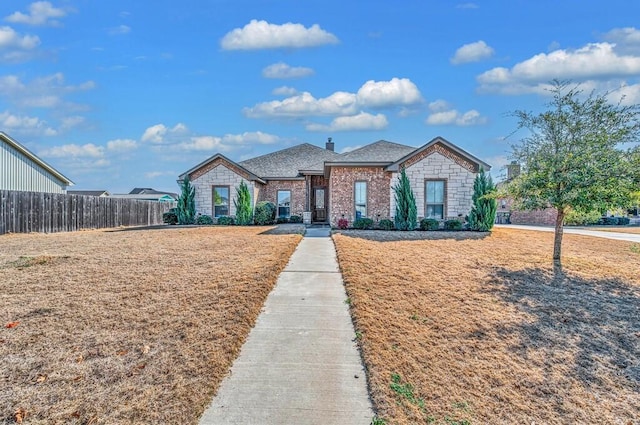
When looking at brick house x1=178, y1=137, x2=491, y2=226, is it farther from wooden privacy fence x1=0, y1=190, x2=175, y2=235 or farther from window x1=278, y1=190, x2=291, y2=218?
wooden privacy fence x1=0, y1=190, x2=175, y2=235

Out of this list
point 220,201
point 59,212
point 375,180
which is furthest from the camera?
point 220,201

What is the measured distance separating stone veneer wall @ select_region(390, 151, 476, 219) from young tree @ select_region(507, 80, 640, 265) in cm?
679

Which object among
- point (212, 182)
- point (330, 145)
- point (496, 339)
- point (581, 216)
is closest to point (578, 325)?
point (496, 339)

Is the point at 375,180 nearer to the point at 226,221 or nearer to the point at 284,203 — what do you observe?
the point at 284,203

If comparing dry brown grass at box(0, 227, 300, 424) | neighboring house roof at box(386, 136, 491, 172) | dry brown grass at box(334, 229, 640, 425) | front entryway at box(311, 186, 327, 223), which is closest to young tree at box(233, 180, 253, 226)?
front entryway at box(311, 186, 327, 223)

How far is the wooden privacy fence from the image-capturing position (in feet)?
53.0

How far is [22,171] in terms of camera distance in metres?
22.5

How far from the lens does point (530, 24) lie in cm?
1334

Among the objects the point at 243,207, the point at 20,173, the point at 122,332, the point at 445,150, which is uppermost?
the point at 445,150

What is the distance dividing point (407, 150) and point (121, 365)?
58.6ft

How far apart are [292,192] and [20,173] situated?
16.9m

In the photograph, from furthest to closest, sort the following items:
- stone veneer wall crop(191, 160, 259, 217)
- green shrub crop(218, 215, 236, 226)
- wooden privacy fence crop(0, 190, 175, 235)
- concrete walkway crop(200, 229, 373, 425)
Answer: stone veneer wall crop(191, 160, 259, 217) < green shrub crop(218, 215, 236, 226) < wooden privacy fence crop(0, 190, 175, 235) < concrete walkway crop(200, 229, 373, 425)

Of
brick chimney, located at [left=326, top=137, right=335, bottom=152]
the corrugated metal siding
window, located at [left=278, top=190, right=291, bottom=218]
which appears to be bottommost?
window, located at [left=278, top=190, right=291, bottom=218]

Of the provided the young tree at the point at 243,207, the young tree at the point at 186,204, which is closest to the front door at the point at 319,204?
the young tree at the point at 243,207
